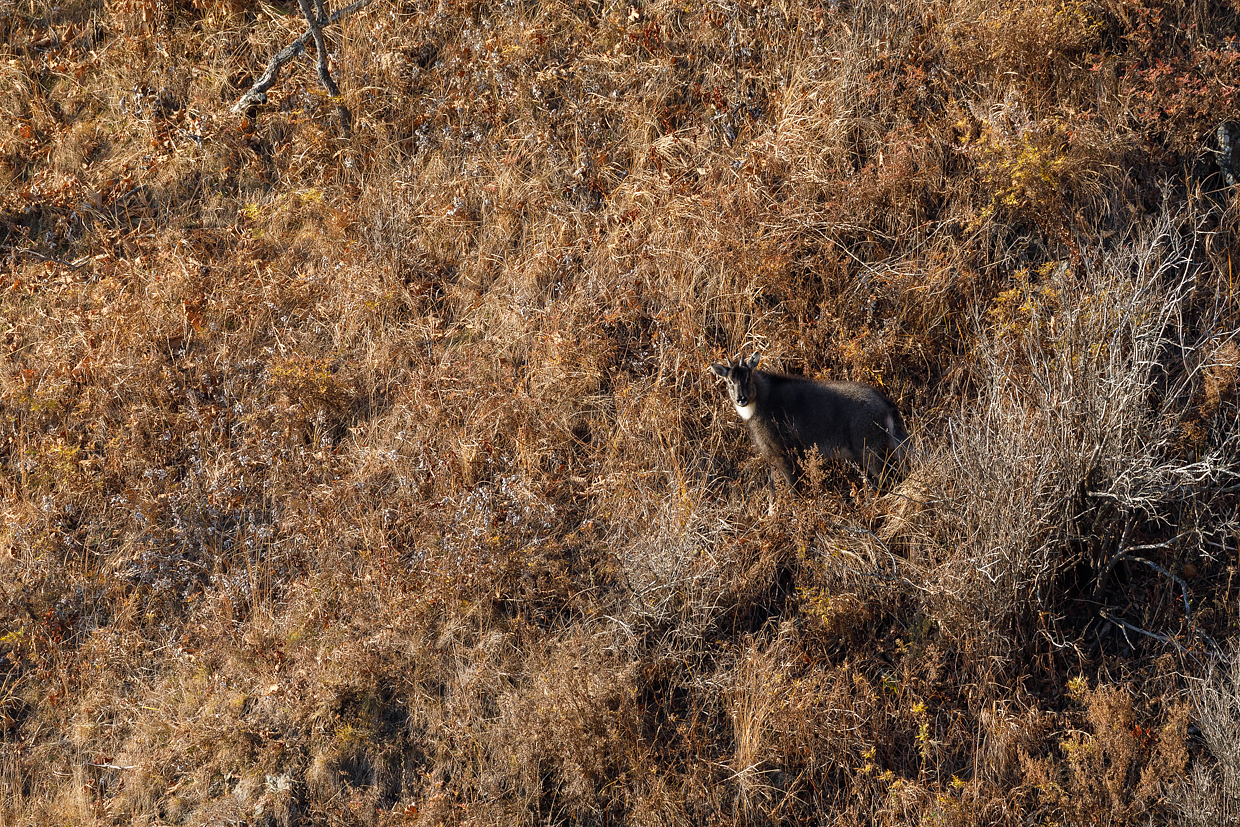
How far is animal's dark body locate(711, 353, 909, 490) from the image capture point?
6211 millimetres

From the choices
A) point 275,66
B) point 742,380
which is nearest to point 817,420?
point 742,380

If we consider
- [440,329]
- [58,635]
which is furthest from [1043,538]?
[58,635]

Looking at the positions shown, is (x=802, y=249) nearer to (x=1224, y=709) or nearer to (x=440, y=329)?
(x=440, y=329)

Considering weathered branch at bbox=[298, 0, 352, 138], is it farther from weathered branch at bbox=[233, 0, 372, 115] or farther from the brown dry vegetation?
weathered branch at bbox=[233, 0, 372, 115]

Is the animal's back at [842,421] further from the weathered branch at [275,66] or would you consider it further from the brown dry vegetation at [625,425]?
the weathered branch at [275,66]

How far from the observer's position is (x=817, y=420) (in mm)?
6301

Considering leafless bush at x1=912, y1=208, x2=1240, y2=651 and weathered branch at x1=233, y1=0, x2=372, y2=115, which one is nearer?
leafless bush at x1=912, y1=208, x2=1240, y2=651

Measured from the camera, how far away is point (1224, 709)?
15.0 feet

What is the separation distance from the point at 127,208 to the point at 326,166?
7.75 feet

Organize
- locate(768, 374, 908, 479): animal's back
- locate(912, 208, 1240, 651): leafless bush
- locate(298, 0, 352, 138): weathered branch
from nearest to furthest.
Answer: locate(912, 208, 1240, 651): leafless bush → locate(768, 374, 908, 479): animal's back → locate(298, 0, 352, 138): weathered branch

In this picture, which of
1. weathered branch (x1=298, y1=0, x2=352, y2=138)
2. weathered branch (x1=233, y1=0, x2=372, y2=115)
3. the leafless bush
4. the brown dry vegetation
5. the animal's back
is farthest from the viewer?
weathered branch (x1=233, y1=0, x2=372, y2=115)

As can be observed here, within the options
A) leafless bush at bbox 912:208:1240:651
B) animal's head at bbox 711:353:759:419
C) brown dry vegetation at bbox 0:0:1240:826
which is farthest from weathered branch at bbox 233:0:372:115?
leafless bush at bbox 912:208:1240:651

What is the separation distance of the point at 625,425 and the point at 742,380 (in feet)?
3.88

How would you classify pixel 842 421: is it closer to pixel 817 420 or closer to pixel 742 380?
pixel 817 420
